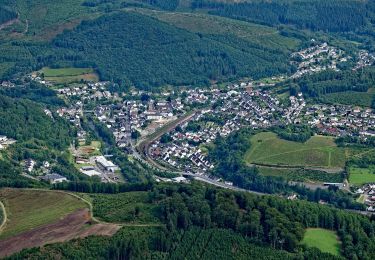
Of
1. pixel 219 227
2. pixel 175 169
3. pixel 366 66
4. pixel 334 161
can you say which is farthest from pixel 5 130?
pixel 366 66

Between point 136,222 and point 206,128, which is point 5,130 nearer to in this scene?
point 206,128

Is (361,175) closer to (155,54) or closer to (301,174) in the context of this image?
(301,174)

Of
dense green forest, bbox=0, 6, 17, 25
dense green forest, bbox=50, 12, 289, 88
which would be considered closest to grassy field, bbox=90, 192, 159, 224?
dense green forest, bbox=50, 12, 289, 88

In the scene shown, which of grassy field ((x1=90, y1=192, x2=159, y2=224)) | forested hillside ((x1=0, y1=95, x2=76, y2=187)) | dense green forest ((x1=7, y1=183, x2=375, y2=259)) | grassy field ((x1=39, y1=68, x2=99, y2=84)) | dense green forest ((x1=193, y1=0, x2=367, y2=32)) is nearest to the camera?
dense green forest ((x1=7, y1=183, x2=375, y2=259))

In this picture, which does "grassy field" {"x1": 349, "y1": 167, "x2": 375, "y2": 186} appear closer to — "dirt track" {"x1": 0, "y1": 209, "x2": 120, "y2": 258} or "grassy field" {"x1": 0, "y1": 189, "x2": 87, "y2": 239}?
"grassy field" {"x1": 0, "y1": 189, "x2": 87, "y2": 239}

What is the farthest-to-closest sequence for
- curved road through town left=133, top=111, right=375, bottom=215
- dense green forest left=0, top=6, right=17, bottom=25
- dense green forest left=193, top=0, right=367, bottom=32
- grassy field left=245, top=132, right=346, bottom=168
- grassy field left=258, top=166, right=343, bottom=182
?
dense green forest left=193, top=0, right=367, bottom=32
dense green forest left=0, top=6, right=17, bottom=25
grassy field left=245, top=132, right=346, bottom=168
curved road through town left=133, top=111, right=375, bottom=215
grassy field left=258, top=166, right=343, bottom=182

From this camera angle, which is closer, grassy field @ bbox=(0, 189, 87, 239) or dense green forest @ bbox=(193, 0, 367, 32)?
grassy field @ bbox=(0, 189, 87, 239)

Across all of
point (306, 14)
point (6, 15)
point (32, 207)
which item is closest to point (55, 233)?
point (32, 207)
